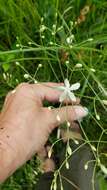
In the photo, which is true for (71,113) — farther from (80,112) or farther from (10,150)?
(10,150)

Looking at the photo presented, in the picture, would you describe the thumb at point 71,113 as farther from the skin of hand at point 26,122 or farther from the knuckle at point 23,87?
the knuckle at point 23,87

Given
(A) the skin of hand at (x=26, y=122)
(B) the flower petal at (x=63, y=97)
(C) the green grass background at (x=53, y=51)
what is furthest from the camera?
(C) the green grass background at (x=53, y=51)

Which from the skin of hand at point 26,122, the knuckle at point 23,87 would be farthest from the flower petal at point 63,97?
the knuckle at point 23,87

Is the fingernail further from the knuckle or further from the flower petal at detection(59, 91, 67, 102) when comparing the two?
the knuckle

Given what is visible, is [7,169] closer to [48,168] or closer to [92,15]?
[48,168]


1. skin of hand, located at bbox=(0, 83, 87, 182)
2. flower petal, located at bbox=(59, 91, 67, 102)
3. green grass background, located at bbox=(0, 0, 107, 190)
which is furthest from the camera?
green grass background, located at bbox=(0, 0, 107, 190)

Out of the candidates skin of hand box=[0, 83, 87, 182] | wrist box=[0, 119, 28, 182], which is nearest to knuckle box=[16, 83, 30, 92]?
skin of hand box=[0, 83, 87, 182]

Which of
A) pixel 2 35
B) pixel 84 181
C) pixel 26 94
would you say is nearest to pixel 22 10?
pixel 2 35
